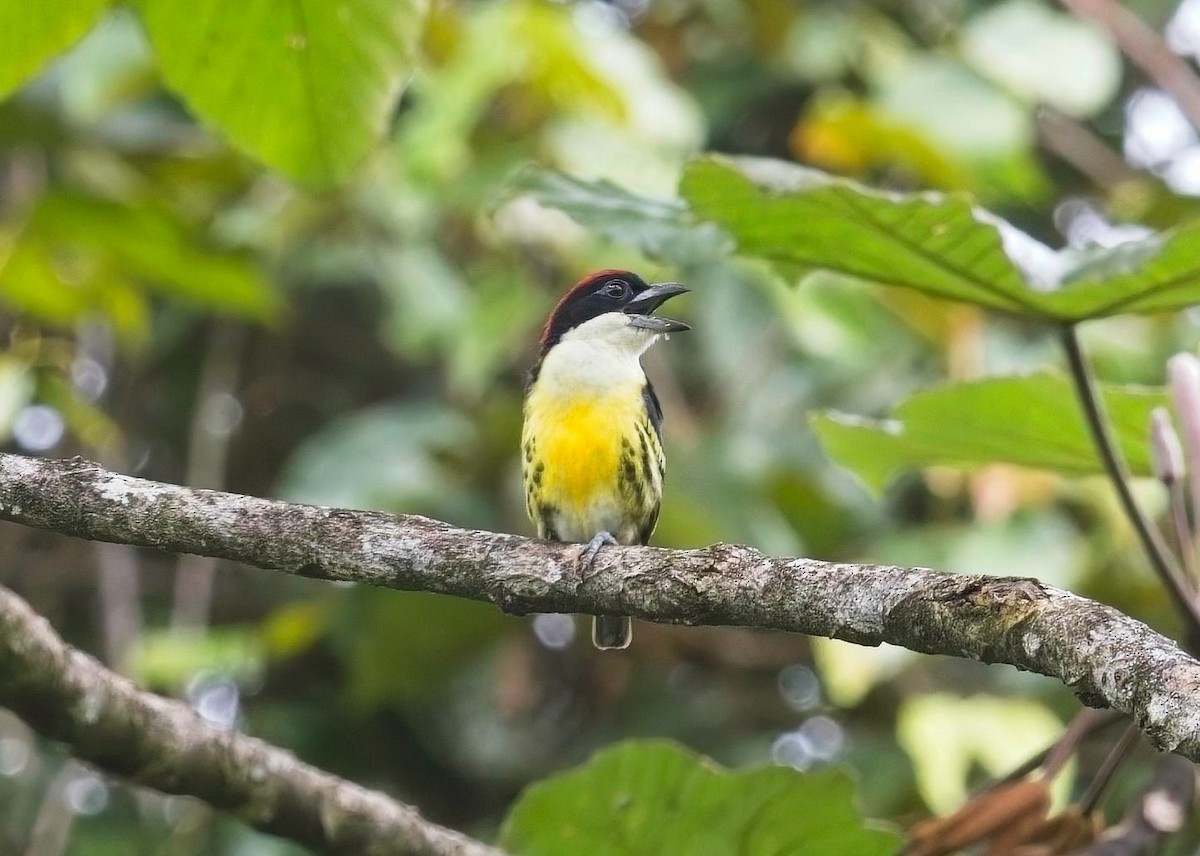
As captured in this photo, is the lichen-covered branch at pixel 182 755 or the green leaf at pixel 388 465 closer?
the lichen-covered branch at pixel 182 755

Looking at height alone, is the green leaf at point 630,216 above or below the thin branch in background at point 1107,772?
above

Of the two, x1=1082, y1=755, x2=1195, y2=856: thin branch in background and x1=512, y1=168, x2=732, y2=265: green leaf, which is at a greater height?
x1=512, y1=168, x2=732, y2=265: green leaf

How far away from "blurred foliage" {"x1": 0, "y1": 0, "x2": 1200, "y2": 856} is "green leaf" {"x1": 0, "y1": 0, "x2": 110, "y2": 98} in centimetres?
158

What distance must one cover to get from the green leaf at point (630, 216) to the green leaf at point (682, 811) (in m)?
0.81

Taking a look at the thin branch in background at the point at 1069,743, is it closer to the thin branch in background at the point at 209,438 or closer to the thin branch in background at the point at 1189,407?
the thin branch in background at the point at 1189,407

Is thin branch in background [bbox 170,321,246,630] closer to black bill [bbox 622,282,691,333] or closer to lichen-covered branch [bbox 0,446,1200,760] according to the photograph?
black bill [bbox 622,282,691,333]

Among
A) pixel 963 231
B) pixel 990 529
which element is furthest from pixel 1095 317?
pixel 990 529

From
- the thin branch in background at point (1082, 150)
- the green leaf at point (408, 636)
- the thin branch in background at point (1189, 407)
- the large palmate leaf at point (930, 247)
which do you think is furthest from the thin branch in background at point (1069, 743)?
the thin branch in background at point (1082, 150)

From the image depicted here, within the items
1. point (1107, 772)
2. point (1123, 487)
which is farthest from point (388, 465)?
point (1123, 487)

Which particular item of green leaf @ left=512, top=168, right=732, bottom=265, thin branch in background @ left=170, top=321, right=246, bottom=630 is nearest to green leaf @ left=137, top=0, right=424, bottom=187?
green leaf @ left=512, top=168, right=732, bottom=265

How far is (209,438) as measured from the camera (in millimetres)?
5301

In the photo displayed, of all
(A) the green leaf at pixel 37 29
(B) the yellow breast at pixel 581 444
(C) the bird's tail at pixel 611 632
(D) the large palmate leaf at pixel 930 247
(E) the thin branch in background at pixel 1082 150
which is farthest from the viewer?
(E) the thin branch in background at pixel 1082 150

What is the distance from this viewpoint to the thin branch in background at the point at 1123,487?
203 centimetres

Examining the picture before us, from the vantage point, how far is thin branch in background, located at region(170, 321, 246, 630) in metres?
4.90
